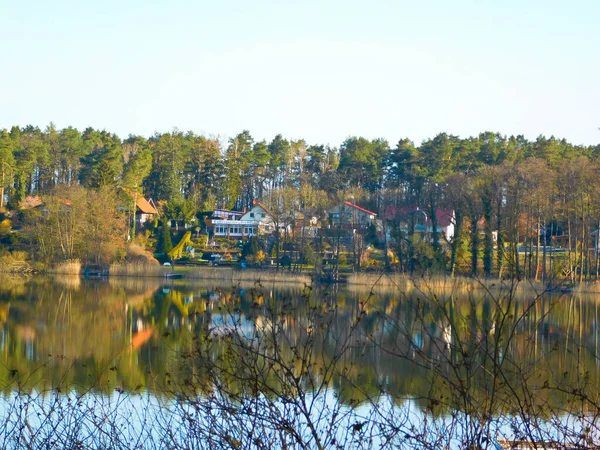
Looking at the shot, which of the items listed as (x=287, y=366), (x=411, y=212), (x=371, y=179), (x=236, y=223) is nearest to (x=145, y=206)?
(x=236, y=223)

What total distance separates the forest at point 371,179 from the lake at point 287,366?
8.62 meters

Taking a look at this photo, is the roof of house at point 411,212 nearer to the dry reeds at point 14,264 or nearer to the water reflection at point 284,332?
the water reflection at point 284,332

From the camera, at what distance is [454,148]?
65.4 m

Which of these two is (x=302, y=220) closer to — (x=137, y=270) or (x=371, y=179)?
(x=137, y=270)

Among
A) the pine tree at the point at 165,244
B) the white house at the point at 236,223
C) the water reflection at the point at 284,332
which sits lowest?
the water reflection at the point at 284,332

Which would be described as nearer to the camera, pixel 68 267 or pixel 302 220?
pixel 68 267

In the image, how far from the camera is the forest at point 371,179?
Result: 41000 millimetres

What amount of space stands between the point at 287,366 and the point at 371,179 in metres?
60.8

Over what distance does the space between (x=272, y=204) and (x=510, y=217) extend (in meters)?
17.3

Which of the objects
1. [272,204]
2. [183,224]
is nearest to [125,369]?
[272,204]

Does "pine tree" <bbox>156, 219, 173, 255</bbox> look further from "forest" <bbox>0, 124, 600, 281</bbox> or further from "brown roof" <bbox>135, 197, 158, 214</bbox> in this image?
"brown roof" <bbox>135, 197, 158, 214</bbox>

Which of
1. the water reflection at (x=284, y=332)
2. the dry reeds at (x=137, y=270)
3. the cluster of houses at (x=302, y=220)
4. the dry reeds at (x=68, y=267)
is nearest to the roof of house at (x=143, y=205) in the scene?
the cluster of houses at (x=302, y=220)

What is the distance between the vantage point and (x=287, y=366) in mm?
7180

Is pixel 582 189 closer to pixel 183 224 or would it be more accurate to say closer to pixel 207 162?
pixel 183 224
